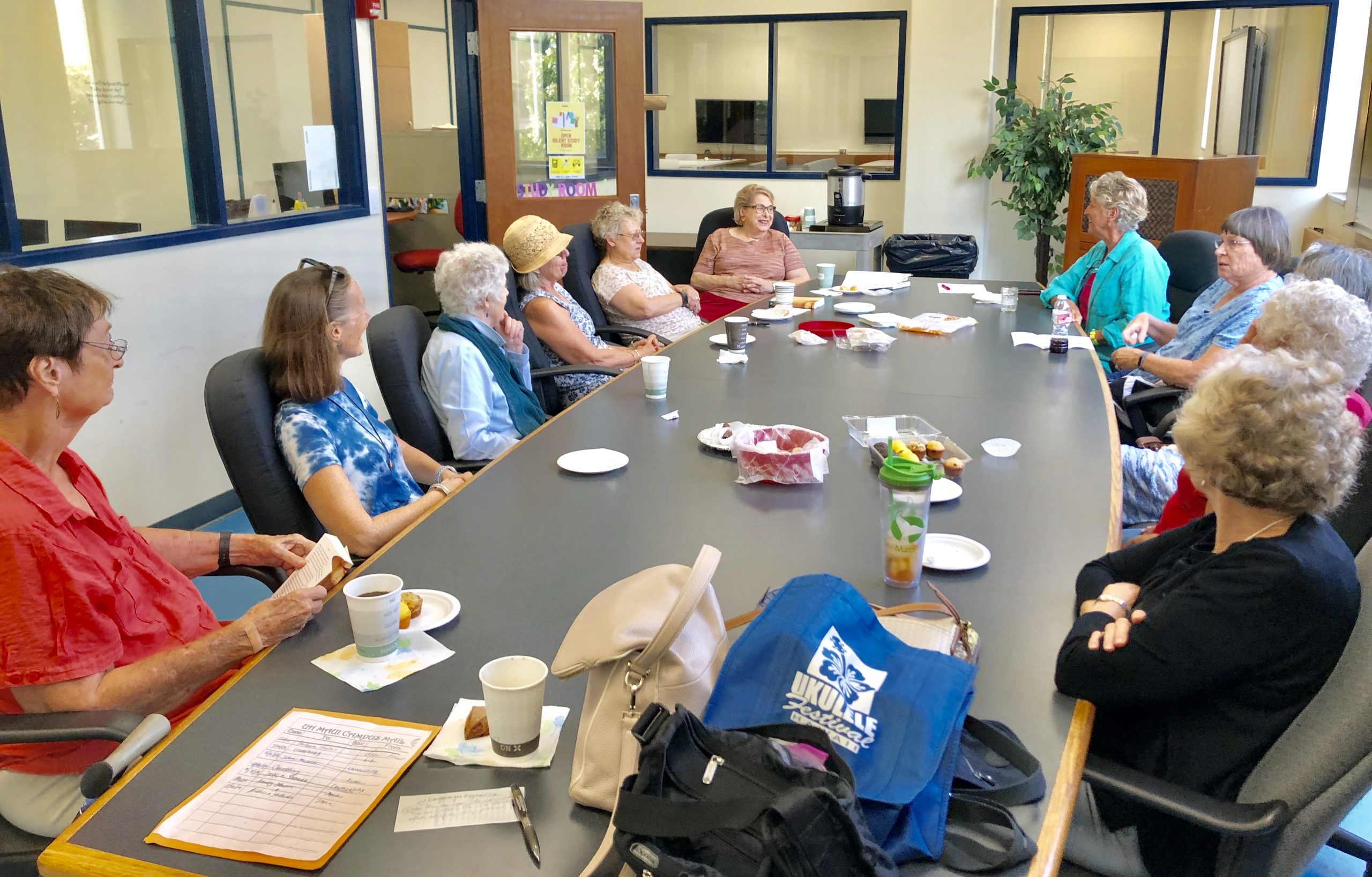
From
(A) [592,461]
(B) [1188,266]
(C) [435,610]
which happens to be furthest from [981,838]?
(B) [1188,266]

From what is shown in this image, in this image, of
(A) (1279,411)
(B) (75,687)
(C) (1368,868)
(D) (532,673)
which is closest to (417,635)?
(D) (532,673)

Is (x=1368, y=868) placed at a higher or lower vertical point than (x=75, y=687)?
lower

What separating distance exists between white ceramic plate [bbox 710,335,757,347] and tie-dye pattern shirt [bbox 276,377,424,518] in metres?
1.43

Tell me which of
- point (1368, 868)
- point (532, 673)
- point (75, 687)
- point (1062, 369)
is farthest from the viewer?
point (1062, 369)

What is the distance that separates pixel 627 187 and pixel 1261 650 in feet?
16.3

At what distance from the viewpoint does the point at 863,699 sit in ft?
3.78

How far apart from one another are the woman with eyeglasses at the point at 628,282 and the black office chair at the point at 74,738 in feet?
10.5

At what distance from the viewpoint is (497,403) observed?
298cm

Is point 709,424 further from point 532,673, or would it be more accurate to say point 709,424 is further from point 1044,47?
point 1044,47

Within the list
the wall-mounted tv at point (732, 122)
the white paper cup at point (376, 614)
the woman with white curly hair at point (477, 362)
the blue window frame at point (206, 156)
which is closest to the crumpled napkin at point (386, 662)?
the white paper cup at point (376, 614)

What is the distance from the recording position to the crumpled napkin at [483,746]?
1205 millimetres

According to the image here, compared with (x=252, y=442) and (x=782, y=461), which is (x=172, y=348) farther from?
(x=782, y=461)

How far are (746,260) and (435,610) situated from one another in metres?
4.02

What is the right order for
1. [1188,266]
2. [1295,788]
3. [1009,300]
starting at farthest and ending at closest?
[1188,266] → [1009,300] → [1295,788]
